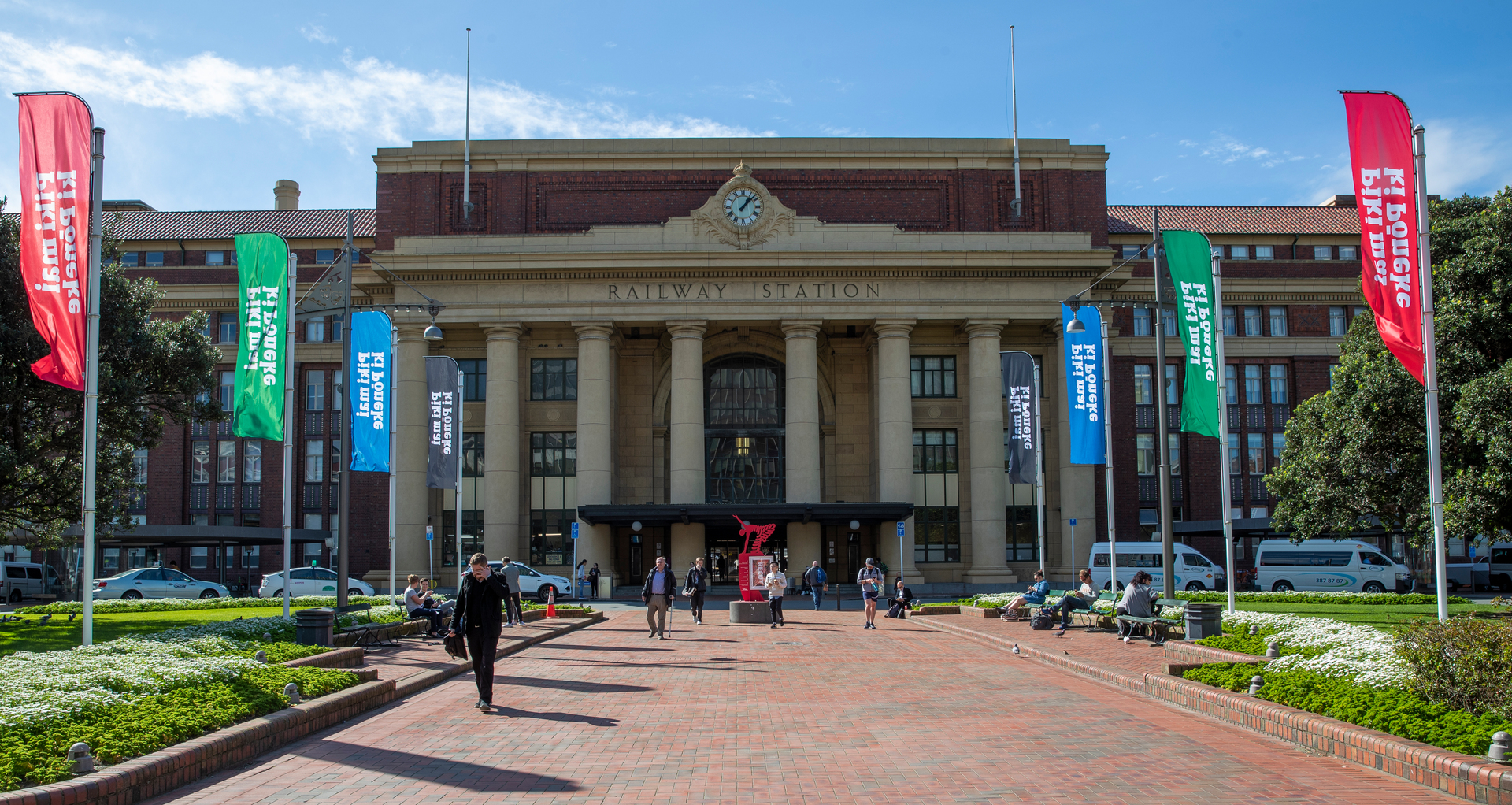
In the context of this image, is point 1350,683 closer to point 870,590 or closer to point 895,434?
point 870,590

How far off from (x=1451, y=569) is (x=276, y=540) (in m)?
54.1

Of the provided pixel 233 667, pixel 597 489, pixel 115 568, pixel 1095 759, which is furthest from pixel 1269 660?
pixel 115 568

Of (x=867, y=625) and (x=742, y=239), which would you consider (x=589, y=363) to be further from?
(x=867, y=625)

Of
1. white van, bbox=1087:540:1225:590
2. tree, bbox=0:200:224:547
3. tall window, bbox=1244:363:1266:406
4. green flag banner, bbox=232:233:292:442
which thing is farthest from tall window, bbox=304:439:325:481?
tall window, bbox=1244:363:1266:406

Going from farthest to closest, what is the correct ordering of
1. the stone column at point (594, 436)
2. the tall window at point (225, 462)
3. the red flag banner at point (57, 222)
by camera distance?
the tall window at point (225, 462) → the stone column at point (594, 436) → the red flag banner at point (57, 222)

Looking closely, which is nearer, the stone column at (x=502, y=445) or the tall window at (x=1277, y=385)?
the stone column at (x=502, y=445)

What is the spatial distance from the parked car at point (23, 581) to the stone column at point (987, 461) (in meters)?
39.8

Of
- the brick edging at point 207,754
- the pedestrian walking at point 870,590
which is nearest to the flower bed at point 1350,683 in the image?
the brick edging at point 207,754

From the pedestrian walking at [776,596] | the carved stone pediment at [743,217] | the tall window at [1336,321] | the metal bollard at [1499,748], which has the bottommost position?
the pedestrian walking at [776,596]

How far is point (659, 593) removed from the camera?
24062 mm

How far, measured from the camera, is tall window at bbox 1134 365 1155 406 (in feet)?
190

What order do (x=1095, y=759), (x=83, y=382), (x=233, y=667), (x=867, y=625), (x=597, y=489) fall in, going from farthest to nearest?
(x=597, y=489), (x=867, y=625), (x=83, y=382), (x=233, y=667), (x=1095, y=759)

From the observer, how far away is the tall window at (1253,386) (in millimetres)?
59375

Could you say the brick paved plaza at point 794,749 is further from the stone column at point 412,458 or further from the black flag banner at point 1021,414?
the stone column at point 412,458
